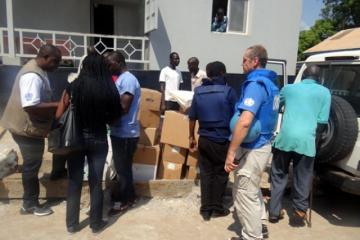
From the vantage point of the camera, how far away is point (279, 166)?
4.06m

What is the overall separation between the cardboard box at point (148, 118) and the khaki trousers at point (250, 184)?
1.61 m

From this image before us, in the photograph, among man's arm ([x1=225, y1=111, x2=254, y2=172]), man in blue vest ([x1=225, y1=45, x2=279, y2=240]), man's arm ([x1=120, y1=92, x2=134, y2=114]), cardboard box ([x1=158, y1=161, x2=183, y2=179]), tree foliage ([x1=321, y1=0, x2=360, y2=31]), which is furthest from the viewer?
tree foliage ([x1=321, y1=0, x2=360, y2=31])

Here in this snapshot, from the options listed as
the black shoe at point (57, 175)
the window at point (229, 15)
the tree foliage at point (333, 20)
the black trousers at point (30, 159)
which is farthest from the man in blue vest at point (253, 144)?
the tree foliage at point (333, 20)

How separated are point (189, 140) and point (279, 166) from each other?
1106mm

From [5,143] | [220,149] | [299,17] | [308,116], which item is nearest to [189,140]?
[220,149]

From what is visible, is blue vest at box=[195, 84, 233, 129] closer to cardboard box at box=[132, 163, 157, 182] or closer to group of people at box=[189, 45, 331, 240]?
group of people at box=[189, 45, 331, 240]

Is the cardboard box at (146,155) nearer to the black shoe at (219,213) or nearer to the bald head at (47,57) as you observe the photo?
the black shoe at (219,213)

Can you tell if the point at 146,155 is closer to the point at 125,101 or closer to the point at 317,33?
the point at 125,101

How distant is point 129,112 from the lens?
3844mm

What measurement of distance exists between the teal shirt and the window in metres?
5.69

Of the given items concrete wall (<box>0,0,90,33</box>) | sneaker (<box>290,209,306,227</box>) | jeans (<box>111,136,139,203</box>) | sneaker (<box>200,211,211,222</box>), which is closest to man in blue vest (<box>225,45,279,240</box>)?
sneaker (<box>200,211,211,222</box>)

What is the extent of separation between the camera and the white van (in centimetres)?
374

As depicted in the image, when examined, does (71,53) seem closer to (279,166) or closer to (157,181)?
(157,181)

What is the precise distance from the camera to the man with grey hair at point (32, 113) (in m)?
3.49
